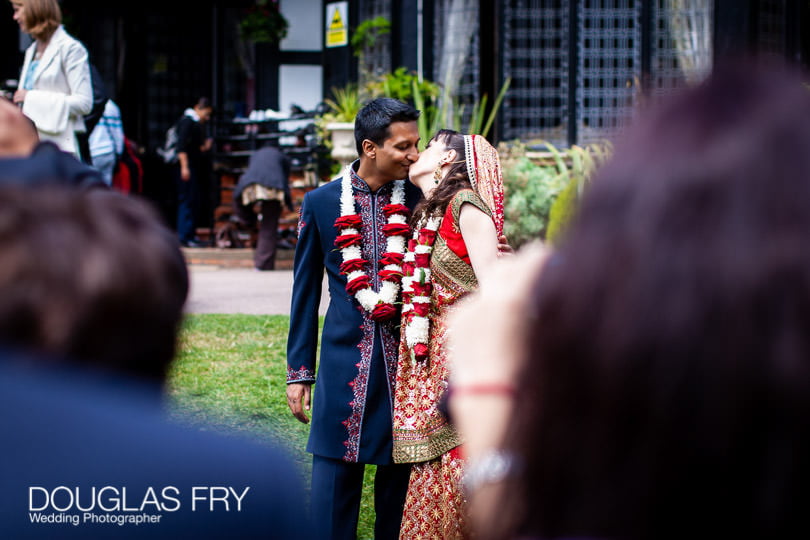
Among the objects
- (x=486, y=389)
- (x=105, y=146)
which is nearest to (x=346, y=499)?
(x=486, y=389)

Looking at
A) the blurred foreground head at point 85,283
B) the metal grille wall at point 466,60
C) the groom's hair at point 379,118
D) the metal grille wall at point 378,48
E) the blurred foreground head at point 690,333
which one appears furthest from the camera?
the metal grille wall at point 378,48

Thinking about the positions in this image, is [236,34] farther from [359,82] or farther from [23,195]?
[23,195]

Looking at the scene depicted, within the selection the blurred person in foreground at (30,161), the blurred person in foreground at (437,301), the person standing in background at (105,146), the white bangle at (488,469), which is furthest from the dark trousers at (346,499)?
the person standing in background at (105,146)

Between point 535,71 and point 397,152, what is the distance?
8.00m

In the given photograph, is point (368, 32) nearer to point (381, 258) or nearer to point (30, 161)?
point (381, 258)

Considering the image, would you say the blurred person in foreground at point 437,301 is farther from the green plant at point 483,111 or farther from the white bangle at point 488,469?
the green plant at point 483,111

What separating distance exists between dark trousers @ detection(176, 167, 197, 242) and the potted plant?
2547 millimetres

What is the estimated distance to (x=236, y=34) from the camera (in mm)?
16750

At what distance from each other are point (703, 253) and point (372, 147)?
3.02 meters

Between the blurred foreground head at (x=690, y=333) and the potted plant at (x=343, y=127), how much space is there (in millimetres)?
9822

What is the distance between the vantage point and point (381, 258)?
3.84 m

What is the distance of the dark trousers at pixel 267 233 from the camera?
12.2 m

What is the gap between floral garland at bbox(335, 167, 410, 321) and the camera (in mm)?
3711

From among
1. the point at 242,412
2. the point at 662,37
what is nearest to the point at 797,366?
the point at 242,412
